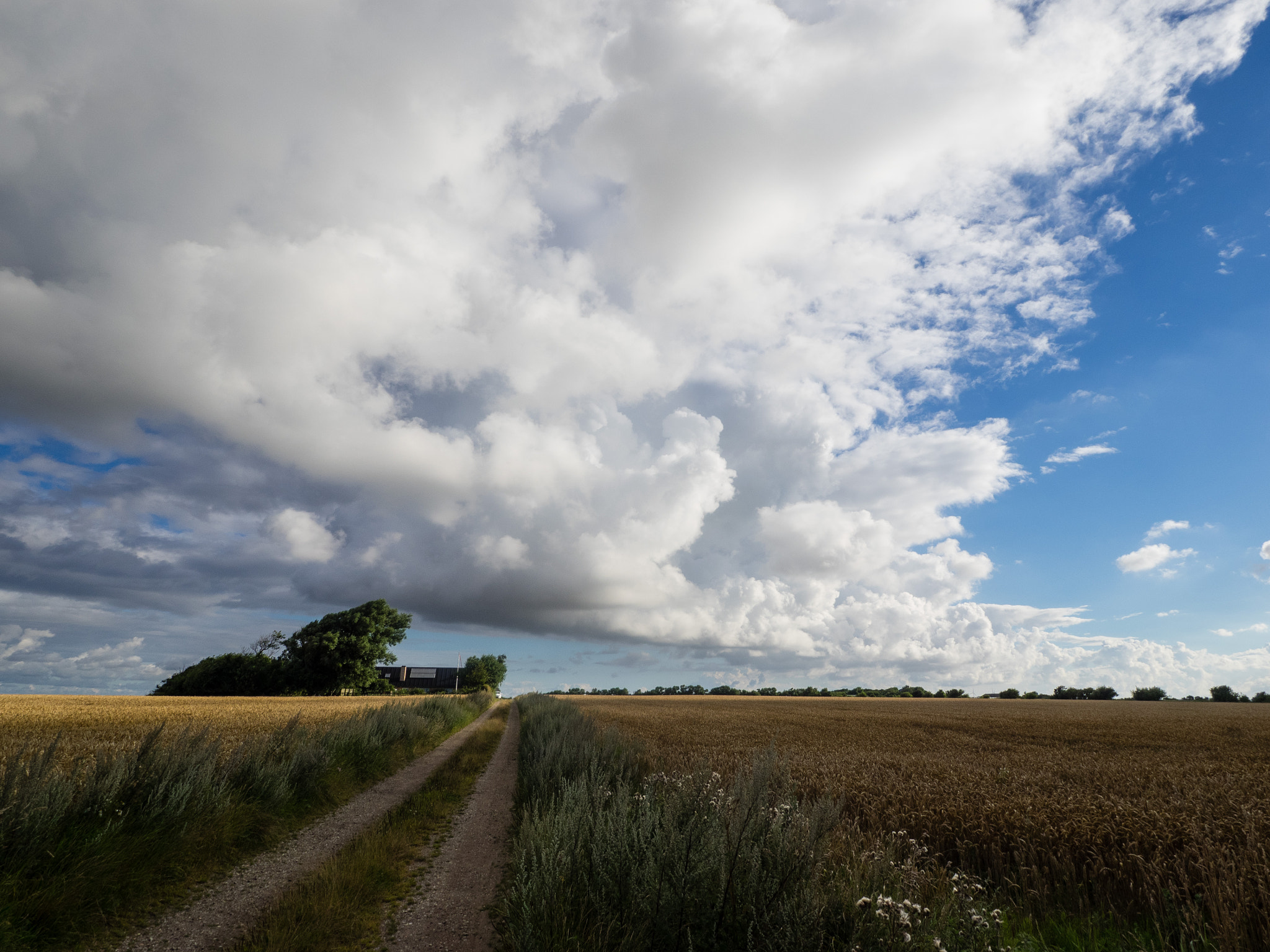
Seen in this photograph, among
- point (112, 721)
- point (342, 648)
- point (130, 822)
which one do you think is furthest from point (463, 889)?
point (342, 648)

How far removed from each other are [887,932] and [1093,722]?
34.7m

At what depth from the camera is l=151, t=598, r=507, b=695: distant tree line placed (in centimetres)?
6625

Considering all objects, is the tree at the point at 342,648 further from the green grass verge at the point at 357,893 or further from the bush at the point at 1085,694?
the bush at the point at 1085,694

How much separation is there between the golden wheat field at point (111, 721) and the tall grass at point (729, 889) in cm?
684

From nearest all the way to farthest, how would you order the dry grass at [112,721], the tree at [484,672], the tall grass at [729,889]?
the tall grass at [729,889], the dry grass at [112,721], the tree at [484,672]

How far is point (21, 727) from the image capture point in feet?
58.3

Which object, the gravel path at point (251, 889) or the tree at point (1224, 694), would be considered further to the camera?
the tree at point (1224, 694)

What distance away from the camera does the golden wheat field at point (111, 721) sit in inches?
517

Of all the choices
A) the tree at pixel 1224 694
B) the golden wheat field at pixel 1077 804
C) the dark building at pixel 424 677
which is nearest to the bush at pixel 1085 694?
the tree at pixel 1224 694

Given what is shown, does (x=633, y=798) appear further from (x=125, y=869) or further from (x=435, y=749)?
(x=435, y=749)

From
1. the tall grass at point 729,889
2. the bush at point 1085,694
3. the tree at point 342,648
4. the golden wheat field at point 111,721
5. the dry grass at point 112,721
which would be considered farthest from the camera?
the bush at point 1085,694

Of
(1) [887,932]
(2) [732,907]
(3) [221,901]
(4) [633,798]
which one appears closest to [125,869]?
(3) [221,901]

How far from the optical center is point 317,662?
6700 cm

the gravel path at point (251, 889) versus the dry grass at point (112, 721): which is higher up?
the dry grass at point (112, 721)
